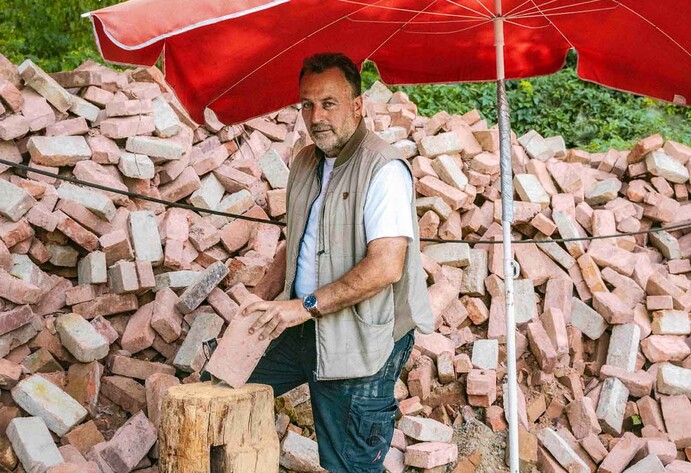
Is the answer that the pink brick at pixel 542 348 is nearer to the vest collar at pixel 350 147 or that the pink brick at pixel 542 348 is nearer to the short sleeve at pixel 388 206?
the short sleeve at pixel 388 206

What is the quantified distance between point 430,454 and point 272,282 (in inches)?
61.9

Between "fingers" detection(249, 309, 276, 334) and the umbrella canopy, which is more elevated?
the umbrella canopy

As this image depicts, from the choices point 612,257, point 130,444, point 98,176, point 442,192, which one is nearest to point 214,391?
point 130,444

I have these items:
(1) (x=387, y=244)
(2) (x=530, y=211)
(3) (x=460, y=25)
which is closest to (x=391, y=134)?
(2) (x=530, y=211)

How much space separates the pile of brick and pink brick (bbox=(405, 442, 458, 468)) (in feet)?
0.04

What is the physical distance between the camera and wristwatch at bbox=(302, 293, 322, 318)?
314 cm

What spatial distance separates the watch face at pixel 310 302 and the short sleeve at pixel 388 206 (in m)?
0.31

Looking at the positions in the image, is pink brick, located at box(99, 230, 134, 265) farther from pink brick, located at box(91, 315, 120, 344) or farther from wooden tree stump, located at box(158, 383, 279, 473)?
wooden tree stump, located at box(158, 383, 279, 473)

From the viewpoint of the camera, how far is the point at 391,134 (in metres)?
6.54

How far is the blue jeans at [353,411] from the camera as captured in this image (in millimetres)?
3307

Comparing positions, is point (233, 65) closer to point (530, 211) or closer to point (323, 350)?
point (323, 350)

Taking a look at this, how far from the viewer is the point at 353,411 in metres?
3.30

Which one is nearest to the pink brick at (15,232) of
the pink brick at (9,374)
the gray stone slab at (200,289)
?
the pink brick at (9,374)

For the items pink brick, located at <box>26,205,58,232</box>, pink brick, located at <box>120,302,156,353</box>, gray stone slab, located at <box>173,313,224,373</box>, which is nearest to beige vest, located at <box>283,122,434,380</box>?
gray stone slab, located at <box>173,313,224,373</box>
